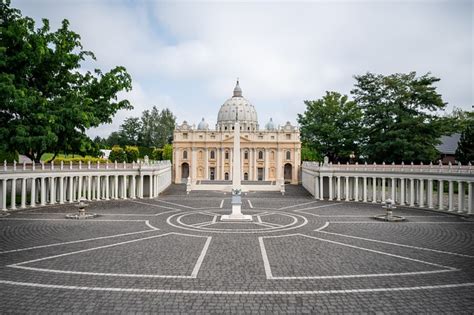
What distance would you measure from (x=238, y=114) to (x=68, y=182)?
78152 mm

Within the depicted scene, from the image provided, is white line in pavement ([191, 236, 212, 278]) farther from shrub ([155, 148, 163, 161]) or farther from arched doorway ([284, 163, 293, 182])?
shrub ([155, 148, 163, 161])

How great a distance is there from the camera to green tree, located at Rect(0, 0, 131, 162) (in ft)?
126

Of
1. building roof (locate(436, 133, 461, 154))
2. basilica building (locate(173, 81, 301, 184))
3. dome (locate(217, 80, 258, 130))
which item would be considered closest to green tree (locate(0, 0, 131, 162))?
basilica building (locate(173, 81, 301, 184))

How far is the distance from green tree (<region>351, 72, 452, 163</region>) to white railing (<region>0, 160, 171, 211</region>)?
33823 millimetres

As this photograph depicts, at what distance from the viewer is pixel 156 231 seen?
1090 inches

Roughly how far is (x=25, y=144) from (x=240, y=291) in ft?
106

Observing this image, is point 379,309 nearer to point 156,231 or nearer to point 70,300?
point 70,300

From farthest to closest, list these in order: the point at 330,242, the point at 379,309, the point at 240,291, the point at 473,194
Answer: the point at 473,194 < the point at 330,242 < the point at 240,291 < the point at 379,309

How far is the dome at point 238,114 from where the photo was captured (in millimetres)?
123537

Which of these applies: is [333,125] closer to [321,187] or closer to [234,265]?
[321,187]

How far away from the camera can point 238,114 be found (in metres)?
123

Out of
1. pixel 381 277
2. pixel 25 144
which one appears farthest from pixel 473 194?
pixel 25 144

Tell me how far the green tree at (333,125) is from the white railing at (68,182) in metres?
31.1

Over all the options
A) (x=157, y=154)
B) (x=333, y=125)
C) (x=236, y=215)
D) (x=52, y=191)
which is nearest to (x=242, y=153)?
(x=157, y=154)
